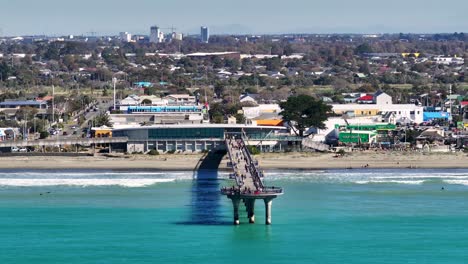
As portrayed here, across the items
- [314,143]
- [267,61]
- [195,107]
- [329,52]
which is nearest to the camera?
[314,143]

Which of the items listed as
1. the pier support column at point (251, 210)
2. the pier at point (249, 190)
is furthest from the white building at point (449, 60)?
the pier support column at point (251, 210)

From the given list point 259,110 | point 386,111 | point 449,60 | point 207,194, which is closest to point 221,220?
point 207,194

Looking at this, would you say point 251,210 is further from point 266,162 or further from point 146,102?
point 146,102

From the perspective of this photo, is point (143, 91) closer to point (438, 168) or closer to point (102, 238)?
point (438, 168)

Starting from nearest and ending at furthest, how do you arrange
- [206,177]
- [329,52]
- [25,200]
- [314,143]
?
[25,200] < [206,177] < [314,143] < [329,52]

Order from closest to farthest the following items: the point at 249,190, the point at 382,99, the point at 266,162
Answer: the point at 249,190, the point at 266,162, the point at 382,99

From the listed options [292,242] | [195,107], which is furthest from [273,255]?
[195,107]
